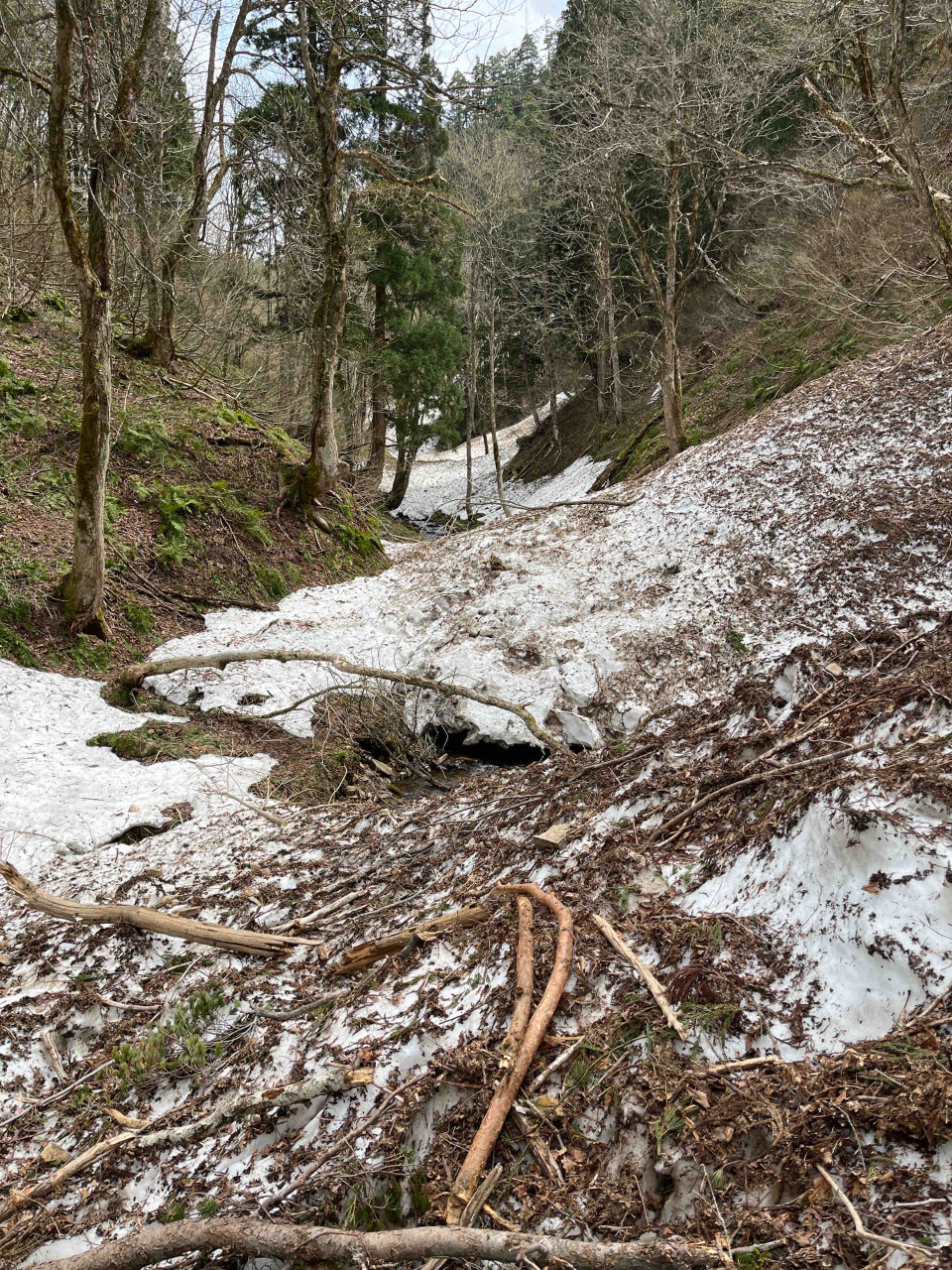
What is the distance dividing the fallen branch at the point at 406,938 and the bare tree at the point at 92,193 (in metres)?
6.12

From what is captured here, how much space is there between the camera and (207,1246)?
217cm

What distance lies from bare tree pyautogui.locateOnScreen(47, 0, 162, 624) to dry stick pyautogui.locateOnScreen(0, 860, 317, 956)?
4.51 metres

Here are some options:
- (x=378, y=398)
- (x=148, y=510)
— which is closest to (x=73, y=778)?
(x=148, y=510)

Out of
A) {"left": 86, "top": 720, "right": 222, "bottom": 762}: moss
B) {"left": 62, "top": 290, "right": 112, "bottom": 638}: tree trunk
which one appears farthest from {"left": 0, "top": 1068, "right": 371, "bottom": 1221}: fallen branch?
{"left": 62, "top": 290, "right": 112, "bottom": 638}: tree trunk

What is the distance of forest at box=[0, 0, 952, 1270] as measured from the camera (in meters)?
2.01

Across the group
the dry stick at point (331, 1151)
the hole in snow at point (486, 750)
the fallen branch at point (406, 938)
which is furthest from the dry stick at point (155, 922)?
the hole in snow at point (486, 750)

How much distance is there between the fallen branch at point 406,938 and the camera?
9.93 ft

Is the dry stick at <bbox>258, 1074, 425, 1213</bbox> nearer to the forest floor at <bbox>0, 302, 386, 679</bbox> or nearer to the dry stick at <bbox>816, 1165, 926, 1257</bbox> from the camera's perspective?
the dry stick at <bbox>816, 1165, 926, 1257</bbox>

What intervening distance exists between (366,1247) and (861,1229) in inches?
45.5

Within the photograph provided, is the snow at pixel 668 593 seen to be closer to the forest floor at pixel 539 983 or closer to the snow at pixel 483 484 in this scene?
the forest floor at pixel 539 983

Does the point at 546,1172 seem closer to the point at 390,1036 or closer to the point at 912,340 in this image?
the point at 390,1036

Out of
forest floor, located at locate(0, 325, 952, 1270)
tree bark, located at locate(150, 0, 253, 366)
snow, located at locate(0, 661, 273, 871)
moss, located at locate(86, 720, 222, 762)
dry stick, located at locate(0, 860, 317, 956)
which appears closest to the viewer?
forest floor, located at locate(0, 325, 952, 1270)

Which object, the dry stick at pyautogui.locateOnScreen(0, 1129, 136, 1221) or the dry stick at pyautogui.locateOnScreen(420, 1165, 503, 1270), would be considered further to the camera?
the dry stick at pyautogui.locateOnScreen(0, 1129, 136, 1221)

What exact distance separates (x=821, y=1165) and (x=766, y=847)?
1017 mm
